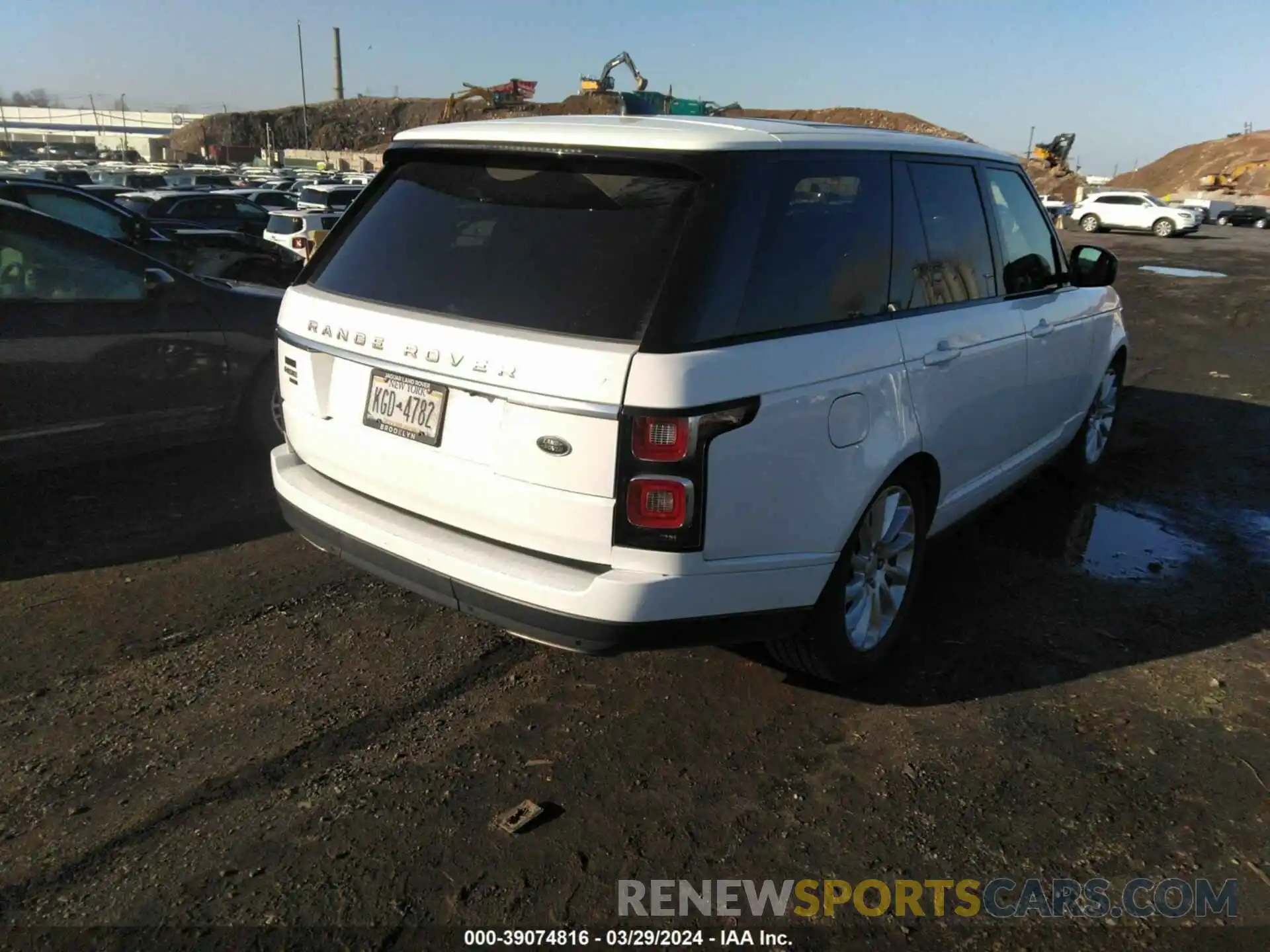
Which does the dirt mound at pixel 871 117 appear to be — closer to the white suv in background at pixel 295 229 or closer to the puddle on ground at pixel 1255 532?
the white suv in background at pixel 295 229

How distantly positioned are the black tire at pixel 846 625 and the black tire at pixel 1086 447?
250 centimetres

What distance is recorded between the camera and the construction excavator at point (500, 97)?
564 inches

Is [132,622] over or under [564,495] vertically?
under

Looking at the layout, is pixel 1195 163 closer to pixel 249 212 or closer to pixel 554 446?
pixel 249 212

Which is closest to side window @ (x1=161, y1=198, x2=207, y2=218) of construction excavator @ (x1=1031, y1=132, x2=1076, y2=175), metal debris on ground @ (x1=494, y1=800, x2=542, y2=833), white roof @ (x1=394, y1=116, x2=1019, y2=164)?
white roof @ (x1=394, y1=116, x2=1019, y2=164)

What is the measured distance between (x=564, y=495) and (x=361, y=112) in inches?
4872

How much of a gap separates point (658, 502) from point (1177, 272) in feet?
69.5

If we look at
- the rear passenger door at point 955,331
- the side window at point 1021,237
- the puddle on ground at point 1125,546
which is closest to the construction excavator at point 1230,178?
the puddle on ground at point 1125,546

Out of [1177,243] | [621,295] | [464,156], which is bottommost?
[1177,243]

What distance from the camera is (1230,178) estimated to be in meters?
59.4

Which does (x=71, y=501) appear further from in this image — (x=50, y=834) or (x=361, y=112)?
(x=361, y=112)

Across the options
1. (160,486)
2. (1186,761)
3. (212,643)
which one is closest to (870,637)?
(1186,761)

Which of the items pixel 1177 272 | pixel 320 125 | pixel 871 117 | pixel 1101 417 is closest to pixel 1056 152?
pixel 871 117

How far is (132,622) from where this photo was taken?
3.80 meters
